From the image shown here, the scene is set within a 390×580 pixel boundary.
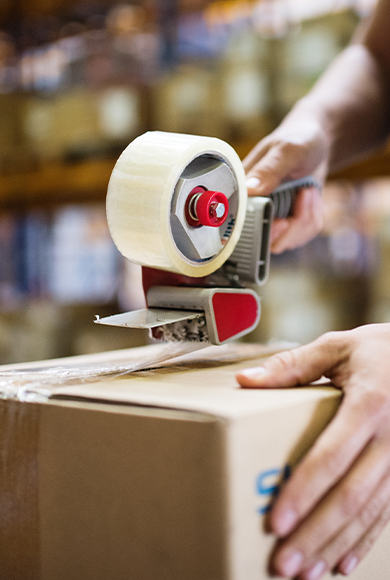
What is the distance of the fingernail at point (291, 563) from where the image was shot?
48 centimetres

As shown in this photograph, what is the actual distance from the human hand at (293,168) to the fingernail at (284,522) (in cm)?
47

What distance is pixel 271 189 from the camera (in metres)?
0.86

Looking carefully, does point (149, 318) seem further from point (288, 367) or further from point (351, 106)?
point (351, 106)

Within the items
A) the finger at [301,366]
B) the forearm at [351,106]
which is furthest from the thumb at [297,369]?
the forearm at [351,106]

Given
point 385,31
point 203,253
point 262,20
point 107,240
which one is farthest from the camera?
point 107,240

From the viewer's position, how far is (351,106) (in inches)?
46.1

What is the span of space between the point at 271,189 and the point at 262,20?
1.51m

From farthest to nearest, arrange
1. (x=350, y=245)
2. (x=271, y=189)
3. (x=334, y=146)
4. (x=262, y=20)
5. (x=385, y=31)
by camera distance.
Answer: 1. (x=350, y=245)
2. (x=262, y=20)
3. (x=385, y=31)
4. (x=334, y=146)
5. (x=271, y=189)

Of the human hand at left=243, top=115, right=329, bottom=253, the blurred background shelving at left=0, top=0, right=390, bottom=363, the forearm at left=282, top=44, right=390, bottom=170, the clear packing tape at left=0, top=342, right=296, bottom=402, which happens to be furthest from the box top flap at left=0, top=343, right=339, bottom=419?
the blurred background shelving at left=0, top=0, right=390, bottom=363

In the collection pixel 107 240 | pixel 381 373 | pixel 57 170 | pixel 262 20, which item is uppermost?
pixel 262 20

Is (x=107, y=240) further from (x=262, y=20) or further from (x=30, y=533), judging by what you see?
(x=30, y=533)

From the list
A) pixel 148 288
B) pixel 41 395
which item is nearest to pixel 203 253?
pixel 148 288

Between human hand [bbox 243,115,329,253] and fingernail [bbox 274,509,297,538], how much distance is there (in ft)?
1.54

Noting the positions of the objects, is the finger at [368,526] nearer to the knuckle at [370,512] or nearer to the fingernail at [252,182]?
the knuckle at [370,512]
